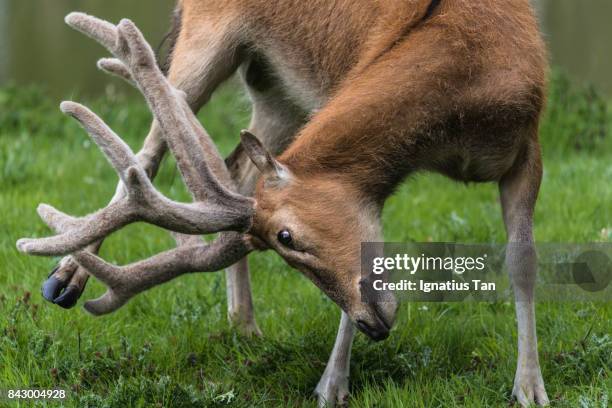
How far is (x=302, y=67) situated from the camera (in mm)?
5367

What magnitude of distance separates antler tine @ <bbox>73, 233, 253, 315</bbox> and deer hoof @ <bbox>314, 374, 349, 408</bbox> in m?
0.97

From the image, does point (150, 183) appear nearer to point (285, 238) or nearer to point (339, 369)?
point (285, 238)

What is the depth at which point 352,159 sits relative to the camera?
14.3 ft

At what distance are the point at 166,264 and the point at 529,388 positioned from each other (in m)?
1.78

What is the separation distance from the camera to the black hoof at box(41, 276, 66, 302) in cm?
486

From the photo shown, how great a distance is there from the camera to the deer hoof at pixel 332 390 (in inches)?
197

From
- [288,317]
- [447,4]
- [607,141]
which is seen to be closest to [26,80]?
[607,141]

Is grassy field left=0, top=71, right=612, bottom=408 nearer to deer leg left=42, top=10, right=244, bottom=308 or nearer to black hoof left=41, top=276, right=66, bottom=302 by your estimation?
black hoof left=41, top=276, right=66, bottom=302

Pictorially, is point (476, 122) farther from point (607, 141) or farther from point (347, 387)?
point (607, 141)

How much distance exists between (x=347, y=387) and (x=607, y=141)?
6128mm

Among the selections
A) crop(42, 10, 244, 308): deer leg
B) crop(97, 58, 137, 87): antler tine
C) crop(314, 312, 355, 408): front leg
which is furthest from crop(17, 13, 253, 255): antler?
crop(314, 312, 355, 408): front leg

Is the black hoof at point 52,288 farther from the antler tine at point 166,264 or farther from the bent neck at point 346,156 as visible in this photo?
the bent neck at point 346,156

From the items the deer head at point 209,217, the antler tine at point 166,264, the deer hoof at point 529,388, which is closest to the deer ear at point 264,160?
the deer head at point 209,217

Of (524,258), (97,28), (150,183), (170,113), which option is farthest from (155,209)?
(524,258)
